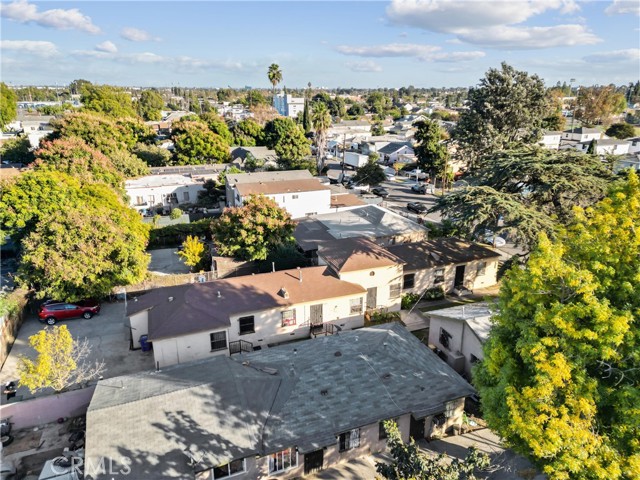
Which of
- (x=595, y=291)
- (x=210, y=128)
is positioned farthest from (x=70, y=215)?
(x=210, y=128)

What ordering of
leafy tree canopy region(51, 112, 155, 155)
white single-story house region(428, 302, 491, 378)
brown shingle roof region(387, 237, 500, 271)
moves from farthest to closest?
leafy tree canopy region(51, 112, 155, 155)
brown shingle roof region(387, 237, 500, 271)
white single-story house region(428, 302, 491, 378)

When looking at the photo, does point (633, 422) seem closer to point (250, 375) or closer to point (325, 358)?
point (325, 358)

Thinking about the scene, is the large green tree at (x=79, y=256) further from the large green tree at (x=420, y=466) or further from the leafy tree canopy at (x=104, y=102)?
the leafy tree canopy at (x=104, y=102)

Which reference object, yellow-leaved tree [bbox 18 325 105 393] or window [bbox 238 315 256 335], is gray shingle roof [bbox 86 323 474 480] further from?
window [bbox 238 315 256 335]

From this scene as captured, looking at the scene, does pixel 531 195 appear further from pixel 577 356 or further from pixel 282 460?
pixel 282 460

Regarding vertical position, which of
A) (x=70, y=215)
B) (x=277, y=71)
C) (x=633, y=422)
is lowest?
(x=633, y=422)

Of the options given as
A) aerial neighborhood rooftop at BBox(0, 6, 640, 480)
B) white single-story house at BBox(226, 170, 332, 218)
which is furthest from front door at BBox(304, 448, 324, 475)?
white single-story house at BBox(226, 170, 332, 218)
